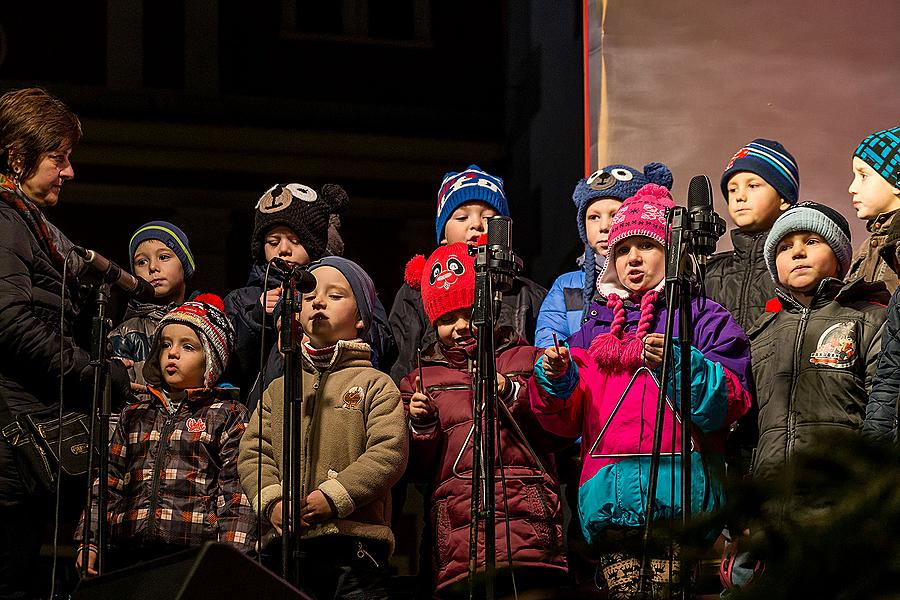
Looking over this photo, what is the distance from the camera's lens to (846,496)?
29.0 inches

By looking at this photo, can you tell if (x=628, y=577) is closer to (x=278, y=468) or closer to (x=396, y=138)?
(x=278, y=468)

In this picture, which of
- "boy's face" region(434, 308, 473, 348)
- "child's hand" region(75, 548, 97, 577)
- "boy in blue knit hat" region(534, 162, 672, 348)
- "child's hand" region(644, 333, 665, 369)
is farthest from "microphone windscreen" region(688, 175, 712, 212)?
"child's hand" region(75, 548, 97, 577)

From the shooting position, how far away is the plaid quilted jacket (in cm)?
388

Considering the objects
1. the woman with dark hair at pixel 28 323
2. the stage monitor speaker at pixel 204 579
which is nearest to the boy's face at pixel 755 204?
the woman with dark hair at pixel 28 323

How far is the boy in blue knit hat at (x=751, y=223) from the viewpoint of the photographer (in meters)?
4.40

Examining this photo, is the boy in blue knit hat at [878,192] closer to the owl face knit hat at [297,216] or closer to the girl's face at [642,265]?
the girl's face at [642,265]

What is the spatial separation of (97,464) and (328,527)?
693 millimetres

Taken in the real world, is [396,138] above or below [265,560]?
above

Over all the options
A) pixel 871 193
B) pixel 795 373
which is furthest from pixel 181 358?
pixel 871 193

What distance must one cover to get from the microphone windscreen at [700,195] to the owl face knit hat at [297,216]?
2.26 m

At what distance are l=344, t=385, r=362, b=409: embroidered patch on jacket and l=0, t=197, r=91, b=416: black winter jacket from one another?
Answer: 0.77m

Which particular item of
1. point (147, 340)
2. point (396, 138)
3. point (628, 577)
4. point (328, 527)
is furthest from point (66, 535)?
point (628, 577)

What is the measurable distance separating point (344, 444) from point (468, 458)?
0.38 m

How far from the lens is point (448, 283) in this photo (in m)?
4.07
